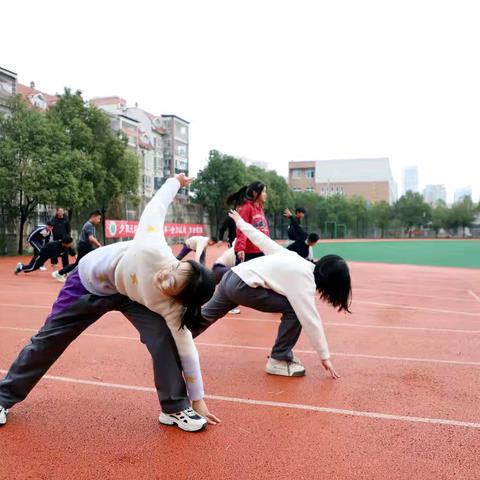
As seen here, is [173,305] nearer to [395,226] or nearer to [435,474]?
[435,474]

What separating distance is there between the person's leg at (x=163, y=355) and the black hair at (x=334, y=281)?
4.47ft

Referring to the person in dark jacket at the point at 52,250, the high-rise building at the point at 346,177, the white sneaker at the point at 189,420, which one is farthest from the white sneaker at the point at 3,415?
the high-rise building at the point at 346,177

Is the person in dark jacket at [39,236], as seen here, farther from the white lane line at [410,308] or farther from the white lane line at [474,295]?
the white lane line at [474,295]

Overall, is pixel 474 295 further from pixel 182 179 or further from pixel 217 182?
pixel 217 182

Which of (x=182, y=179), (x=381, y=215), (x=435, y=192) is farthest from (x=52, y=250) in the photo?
(x=435, y=192)

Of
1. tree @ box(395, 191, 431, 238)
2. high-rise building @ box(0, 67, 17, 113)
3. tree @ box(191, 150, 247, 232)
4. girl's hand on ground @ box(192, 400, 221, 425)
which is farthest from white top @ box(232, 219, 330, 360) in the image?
tree @ box(395, 191, 431, 238)

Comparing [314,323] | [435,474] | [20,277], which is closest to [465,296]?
[314,323]

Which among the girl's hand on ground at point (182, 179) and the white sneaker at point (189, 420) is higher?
the girl's hand on ground at point (182, 179)

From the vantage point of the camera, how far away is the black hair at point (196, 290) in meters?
2.62

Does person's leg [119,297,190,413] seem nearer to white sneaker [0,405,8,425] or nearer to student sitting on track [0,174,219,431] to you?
student sitting on track [0,174,219,431]

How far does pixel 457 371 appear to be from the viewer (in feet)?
14.1

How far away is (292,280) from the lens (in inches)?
143

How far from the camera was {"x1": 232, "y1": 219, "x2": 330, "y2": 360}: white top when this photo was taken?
354cm

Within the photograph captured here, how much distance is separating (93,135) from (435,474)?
2529 centimetres
